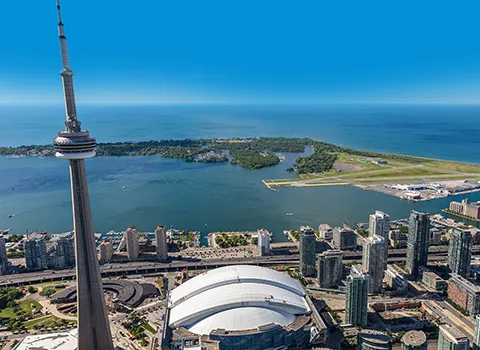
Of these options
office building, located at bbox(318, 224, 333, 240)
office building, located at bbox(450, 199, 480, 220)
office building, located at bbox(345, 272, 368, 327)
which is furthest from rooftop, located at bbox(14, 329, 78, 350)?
office building, located at bbox(450, 199, 480, 220)

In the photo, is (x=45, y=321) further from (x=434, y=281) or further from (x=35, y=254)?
(x=434, y=281)

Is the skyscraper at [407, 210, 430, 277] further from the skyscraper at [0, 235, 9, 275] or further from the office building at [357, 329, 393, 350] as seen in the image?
the skyscraper at [0, 235, 9, 275]

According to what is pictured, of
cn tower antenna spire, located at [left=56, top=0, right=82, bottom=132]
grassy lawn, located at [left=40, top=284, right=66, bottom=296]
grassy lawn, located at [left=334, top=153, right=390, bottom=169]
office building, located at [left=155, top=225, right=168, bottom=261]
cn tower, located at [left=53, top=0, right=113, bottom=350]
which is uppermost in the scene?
cn tower antenna spire, located at [left=56, top=0, right=82, bottom=132]

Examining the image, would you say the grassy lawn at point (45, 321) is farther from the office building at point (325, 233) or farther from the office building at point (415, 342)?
the office building at point (325, 233)

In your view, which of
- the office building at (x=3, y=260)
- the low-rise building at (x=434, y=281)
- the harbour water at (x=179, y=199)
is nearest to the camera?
the low-rise building at (x=434, y=281)

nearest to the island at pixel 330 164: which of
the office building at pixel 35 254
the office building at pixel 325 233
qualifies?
the office building at pixel 325 233

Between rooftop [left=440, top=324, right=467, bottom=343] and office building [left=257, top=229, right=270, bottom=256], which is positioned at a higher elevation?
rooftop [left=440, top=324, right=467, bottom=343]

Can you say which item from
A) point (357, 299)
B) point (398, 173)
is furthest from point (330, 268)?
point (398, 173)
